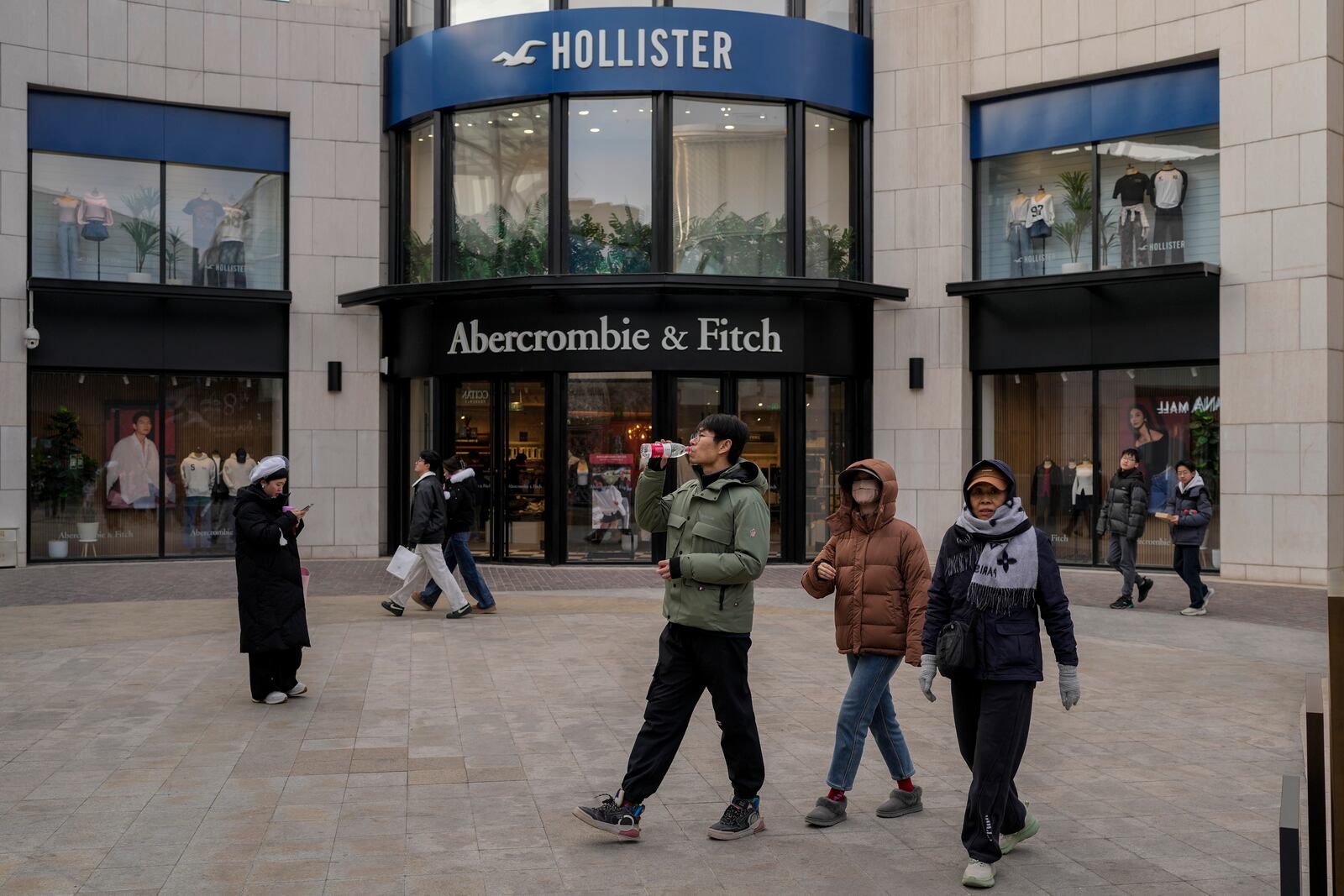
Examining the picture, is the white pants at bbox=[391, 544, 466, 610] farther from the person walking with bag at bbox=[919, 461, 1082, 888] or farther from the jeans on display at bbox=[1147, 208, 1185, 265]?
the jeans on display at bbox=[1147, 208, 1185, 265]

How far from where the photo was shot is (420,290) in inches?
778

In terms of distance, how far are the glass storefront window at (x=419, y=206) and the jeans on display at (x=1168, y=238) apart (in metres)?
10.8

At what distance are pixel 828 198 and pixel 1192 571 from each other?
28.9 feet

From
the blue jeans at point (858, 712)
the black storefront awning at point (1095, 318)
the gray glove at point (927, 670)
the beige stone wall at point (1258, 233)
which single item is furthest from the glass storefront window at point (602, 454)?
the gray glove at point (927, 670)

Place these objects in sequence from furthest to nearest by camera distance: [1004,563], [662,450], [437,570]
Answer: [437,570], [662,450], [1004,563]

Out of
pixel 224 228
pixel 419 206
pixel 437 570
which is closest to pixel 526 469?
pixel 419 206

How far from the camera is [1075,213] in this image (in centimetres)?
1956

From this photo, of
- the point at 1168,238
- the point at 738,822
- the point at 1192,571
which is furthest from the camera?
the point at 1168,238

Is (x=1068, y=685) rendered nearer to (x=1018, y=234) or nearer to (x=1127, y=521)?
(x=1127, y=521)

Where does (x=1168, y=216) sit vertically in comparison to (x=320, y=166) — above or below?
below

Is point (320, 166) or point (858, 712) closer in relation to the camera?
point (858, 712)

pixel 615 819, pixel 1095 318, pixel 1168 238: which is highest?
pixel 1168 238

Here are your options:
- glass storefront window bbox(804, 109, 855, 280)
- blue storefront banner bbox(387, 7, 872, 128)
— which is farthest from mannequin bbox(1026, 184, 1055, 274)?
blue storefront banner bbox(387, 7, 872, 128)

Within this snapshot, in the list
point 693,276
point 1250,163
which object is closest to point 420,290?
point 693,276
